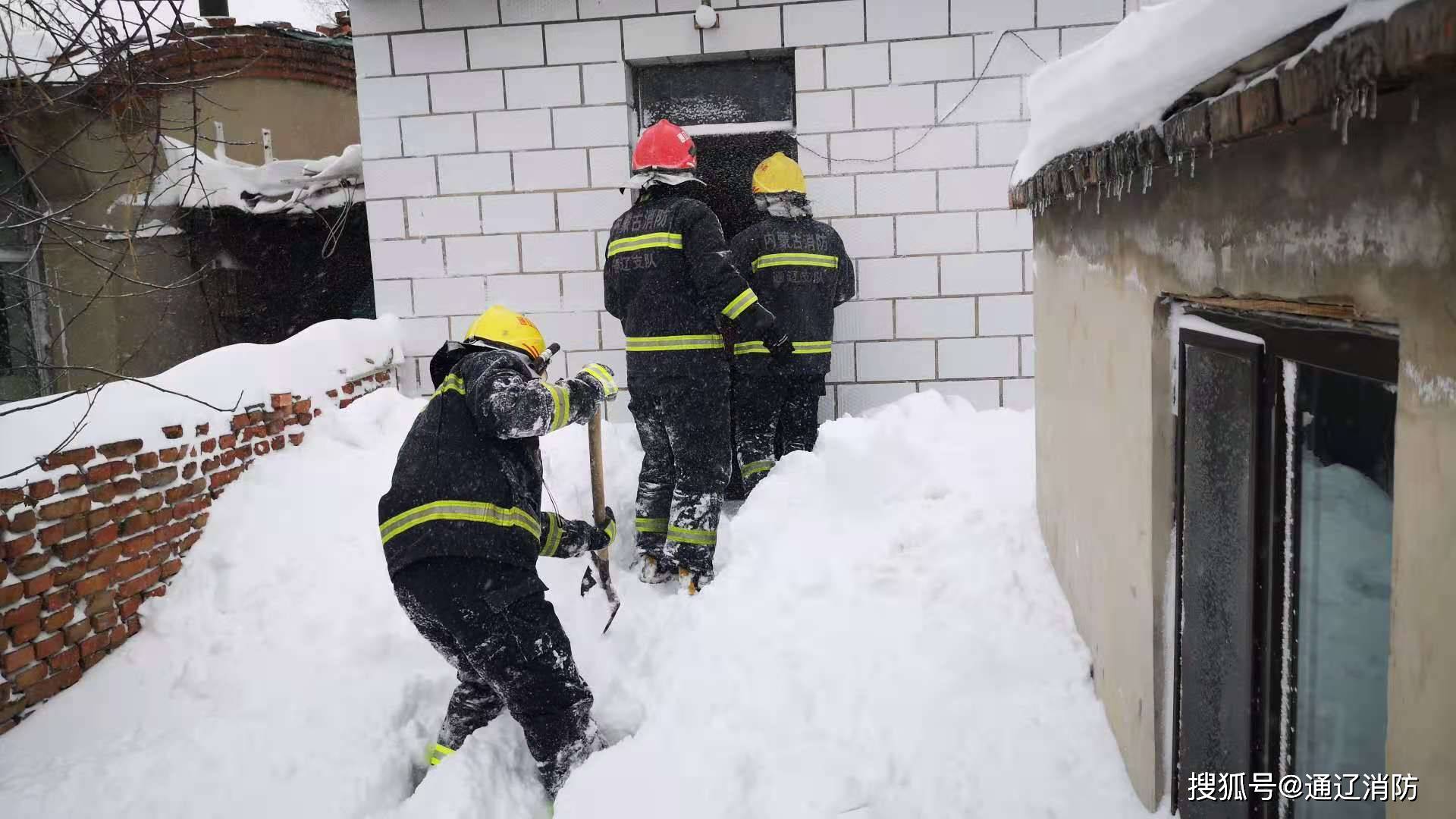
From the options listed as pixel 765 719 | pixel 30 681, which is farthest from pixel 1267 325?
pixel 30 681

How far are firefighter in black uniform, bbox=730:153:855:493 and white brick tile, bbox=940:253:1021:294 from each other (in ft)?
2.77

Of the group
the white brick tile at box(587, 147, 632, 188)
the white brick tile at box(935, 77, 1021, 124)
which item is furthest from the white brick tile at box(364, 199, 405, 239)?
the white brick tile at box(935, 77, 1021, 124)

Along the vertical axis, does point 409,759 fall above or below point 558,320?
below

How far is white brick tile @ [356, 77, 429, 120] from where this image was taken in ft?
19.2

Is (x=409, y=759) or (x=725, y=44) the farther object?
(x=725, y=44)

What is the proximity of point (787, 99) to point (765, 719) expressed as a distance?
397cm

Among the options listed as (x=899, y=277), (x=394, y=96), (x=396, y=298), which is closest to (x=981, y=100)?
(x=899, y=277)

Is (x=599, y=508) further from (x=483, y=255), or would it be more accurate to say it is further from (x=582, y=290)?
(x=483, y=255)

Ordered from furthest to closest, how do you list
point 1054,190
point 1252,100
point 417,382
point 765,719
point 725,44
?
point 417,382 < point 725,44 < point 765,719 < point 1054,190 < point 1252,100

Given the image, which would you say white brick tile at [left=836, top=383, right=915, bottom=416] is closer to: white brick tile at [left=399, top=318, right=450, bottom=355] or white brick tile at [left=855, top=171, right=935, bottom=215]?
white brick tile at [left=855, top=171, right=935, bottom=215]

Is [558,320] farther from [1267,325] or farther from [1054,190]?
[1267,325]

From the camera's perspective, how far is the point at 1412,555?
1266 mm

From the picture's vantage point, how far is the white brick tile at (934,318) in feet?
18.6

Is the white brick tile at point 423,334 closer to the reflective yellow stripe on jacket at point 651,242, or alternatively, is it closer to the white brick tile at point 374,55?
the white brick tile at point 374,55
